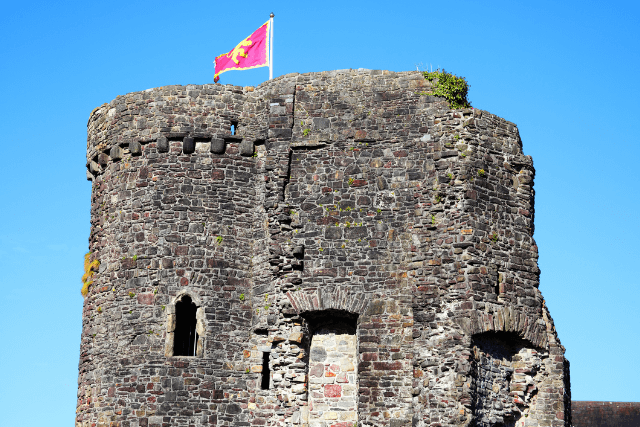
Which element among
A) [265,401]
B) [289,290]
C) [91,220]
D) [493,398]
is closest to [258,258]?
[289,290]

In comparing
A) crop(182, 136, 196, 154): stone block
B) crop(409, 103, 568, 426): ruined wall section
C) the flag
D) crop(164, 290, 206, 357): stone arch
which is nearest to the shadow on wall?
crop(409, 103, 568, 426): ruined wall section

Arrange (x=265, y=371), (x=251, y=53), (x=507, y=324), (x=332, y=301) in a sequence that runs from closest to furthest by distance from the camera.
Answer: (x=507, y=324)
(x=332, y=301)
(x=265, y=371)
(x=251, y=53)

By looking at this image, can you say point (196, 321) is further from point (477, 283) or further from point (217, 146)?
point (477, 283)

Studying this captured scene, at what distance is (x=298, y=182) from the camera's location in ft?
74.9

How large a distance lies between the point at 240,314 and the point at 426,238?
4.78 meters

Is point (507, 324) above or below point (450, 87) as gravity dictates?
below

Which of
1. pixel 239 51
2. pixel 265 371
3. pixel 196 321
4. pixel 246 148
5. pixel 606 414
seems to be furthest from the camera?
pixel 606 414

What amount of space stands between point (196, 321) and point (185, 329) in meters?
0.35

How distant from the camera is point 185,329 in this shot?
22.3 metres

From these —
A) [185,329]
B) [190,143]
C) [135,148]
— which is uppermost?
[190,143]

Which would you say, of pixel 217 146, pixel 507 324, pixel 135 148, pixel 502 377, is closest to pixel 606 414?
pixel 502 377

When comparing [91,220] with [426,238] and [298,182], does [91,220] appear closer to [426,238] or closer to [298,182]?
[298,182]

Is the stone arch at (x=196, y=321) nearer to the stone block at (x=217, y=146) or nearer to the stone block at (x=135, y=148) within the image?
the stone block at (x=217, y=146)

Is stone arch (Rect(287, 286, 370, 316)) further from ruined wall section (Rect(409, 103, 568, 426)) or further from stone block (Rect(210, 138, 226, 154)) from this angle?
stone block (Rect(210, 138, 226, 154))
